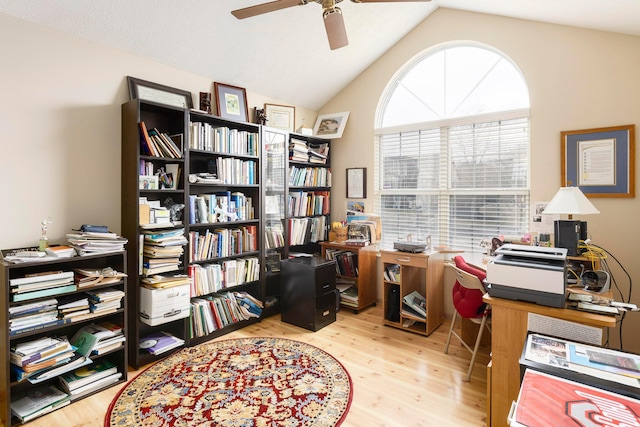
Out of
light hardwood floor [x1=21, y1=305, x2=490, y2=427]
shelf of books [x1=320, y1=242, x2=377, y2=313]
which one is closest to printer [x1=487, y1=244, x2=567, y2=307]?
light hardwood floor [x1=21, y1=305, x2=490, y2=427]

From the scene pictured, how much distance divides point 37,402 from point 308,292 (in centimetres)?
210

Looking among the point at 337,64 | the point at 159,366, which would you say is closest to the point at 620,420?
the point at 159,366

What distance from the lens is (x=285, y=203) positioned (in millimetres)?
3848

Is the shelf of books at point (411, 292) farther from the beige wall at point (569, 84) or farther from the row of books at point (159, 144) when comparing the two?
the row of books at point (159, 144)

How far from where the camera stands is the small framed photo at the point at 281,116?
3.91 meters

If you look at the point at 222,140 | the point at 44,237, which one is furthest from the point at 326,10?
the point at 44,237

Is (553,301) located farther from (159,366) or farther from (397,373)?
(159,366)

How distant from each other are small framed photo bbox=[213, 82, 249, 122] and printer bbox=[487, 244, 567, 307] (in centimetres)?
271

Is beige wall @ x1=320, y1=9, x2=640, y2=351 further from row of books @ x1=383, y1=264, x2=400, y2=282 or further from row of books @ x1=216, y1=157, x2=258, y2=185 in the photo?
row of books @ x1=216, y1=157, x2=258, y2=185

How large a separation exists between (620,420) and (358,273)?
2.85m

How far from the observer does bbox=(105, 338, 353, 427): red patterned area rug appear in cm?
201

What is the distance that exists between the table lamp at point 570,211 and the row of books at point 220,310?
2709 mm

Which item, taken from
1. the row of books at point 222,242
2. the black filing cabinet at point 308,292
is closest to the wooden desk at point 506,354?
the black filing cabinet at point 308,292

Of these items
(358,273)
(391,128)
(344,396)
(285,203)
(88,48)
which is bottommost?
(344,396)
